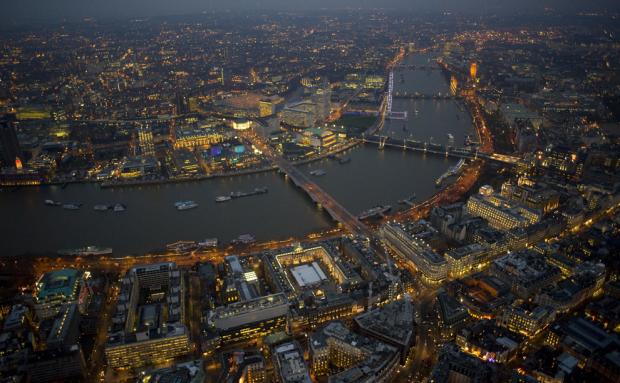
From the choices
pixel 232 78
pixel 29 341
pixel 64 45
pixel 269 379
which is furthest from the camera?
pixel 64 45

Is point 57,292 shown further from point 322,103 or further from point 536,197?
point 322,103

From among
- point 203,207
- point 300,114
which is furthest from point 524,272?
point 300,114

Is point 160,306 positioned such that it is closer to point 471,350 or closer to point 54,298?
point 54,298

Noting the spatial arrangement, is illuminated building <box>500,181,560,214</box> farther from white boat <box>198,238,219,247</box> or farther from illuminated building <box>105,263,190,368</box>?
illuminated building <box>105,263,190,368</box>

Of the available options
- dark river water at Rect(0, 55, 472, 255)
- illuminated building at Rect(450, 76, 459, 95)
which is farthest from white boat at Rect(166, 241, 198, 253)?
illuminated building at Rect(450, 76, 459, 95)

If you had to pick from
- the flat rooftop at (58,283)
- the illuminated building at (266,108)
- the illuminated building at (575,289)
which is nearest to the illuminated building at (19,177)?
the flat rooftop at (58,283)

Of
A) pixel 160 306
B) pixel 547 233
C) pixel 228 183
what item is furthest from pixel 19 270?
pixel 547 233

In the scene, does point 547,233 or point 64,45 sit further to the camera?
point 64,45
